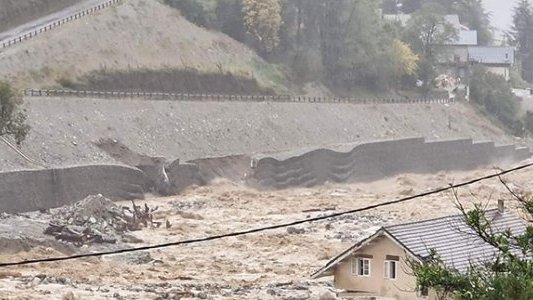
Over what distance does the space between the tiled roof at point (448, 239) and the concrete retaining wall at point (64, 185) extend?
2679 centimetres

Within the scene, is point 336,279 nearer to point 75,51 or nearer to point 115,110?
point 115,110

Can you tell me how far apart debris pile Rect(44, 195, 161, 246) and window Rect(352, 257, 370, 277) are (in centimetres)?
1921

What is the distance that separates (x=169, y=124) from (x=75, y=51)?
9.48 m

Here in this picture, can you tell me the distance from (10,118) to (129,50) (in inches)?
1015

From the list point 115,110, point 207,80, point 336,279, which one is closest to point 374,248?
point 336,279

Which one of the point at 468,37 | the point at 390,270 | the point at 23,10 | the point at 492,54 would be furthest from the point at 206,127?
the point at 468,37

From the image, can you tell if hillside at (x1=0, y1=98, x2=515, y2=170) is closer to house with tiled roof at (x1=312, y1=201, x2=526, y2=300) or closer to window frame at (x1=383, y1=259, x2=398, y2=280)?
house with tiled roof at (x1=312, y1=201, x2=526, y2=300)

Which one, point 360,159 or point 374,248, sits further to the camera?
point 360,159

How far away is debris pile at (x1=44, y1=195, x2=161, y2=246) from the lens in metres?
44.7

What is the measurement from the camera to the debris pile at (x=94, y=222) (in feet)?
147

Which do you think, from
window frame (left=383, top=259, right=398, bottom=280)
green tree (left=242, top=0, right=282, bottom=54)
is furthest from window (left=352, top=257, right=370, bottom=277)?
green tree (left=242, top=0, right=282, bottom=54)

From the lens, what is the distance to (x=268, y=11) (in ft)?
316

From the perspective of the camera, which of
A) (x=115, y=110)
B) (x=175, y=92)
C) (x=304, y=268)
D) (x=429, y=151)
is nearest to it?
(x=304, y=268)

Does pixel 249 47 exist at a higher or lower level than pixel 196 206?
higher
